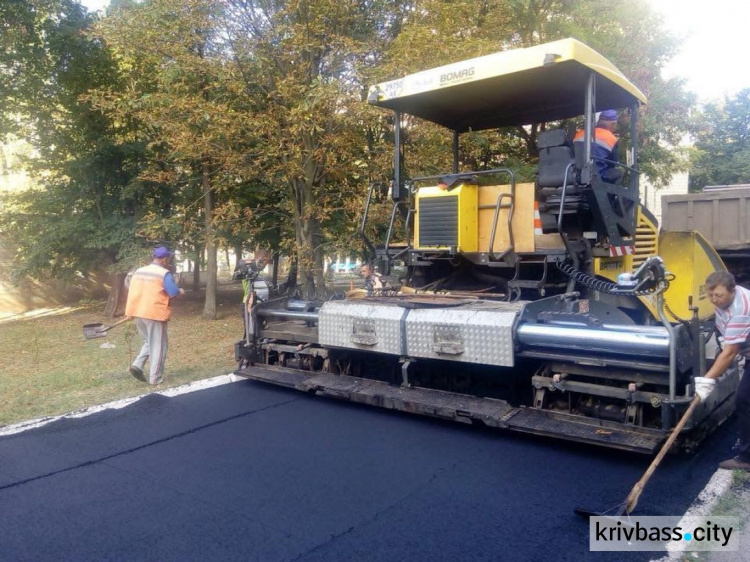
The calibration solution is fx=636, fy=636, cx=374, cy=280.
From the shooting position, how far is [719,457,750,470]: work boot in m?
4.00

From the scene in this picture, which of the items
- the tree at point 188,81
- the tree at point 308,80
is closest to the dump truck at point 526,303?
the tree at point 308,80

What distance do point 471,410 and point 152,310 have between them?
12.7ft

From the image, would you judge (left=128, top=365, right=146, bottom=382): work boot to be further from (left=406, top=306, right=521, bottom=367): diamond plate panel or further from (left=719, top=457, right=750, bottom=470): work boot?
(left=719, top=457, right=750, bottom=470): work boot

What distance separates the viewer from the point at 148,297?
6.90 metres

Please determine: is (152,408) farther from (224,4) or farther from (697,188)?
(697,188)

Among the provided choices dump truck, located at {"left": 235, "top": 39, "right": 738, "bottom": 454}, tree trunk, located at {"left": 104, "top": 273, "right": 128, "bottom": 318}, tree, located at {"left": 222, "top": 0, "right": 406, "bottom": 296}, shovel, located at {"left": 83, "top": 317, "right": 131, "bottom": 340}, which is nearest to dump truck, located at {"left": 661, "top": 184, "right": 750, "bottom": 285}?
dump truck, located at {"left": 235, "top": 39, "right": 738, "bottom": 454}

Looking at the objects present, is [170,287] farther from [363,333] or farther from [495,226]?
[495,226]

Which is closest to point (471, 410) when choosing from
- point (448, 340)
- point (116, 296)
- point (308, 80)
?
point (448, 340)

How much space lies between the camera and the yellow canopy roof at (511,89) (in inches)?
192

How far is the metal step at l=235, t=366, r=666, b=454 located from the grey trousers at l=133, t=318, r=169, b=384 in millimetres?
1346

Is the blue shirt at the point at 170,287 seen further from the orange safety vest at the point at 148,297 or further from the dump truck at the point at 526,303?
the dump truck at the point at 526,303

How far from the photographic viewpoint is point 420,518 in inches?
137

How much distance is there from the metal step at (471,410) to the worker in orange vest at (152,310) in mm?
1382

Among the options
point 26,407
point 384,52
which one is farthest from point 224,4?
point 26,407
